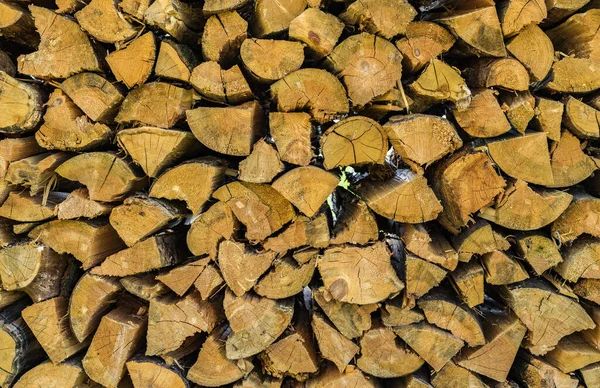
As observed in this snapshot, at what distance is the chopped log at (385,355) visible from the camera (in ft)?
6.83

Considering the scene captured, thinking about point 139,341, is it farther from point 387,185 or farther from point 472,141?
point 472,141

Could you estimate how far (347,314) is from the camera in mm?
2053

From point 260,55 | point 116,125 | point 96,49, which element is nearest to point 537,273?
point 260,55

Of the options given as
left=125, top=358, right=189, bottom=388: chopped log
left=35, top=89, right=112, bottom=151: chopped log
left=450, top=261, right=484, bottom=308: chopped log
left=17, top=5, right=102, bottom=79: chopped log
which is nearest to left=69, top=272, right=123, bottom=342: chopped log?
left=125, top=358, right=189, bottom=388: chopped log

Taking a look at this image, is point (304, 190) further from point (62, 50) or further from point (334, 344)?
point (62, 50)

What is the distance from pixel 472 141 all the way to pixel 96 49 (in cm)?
189

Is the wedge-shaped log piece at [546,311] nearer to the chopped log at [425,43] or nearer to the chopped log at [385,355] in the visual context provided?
the chopped log at [385,355]

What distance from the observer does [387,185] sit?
1927 mm

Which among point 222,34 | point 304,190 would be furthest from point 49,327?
point 222,34

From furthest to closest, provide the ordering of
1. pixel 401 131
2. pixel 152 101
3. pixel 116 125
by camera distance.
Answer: pixel 116 125 → pixel 152 101 → pixel 401 131

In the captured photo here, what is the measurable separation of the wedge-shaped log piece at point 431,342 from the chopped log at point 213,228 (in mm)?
980

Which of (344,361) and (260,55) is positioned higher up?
(260,55)

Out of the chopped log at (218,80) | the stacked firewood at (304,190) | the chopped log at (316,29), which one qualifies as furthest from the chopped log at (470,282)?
the chopped log at (218,80)

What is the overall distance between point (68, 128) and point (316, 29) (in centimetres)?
132
